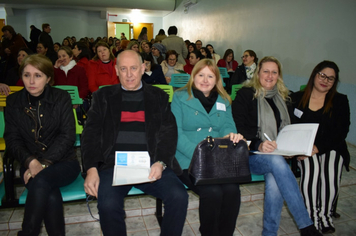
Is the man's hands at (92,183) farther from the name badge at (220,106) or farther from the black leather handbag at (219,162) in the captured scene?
the name badge at (220,106)

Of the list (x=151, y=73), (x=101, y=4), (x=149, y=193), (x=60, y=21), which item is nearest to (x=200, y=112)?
(x=149, y=193)

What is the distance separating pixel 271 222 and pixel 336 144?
2.86ft

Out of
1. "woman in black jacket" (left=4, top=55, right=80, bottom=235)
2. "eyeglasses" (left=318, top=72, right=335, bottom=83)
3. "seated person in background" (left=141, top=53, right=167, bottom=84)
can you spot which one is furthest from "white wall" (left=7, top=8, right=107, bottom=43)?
"eyeglasses" (left=318, top=72, right=335, bottom=83)

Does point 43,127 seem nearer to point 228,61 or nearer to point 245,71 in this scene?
point 245,71

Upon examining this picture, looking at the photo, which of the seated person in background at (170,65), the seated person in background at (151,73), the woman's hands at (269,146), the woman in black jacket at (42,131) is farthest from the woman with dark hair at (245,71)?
the woman in black jacket at (42,131)

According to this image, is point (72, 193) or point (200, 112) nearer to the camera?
point (72, 193)

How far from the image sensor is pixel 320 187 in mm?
2102

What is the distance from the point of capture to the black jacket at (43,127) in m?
1.78

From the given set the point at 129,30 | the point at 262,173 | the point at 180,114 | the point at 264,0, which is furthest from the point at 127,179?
the point at 129,30

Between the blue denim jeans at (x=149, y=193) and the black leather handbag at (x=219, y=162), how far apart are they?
15 cm

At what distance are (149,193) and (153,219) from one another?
0.59 m

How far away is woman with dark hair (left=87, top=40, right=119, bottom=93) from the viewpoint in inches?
150

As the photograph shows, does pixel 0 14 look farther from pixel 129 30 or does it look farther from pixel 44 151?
pixel 44 151

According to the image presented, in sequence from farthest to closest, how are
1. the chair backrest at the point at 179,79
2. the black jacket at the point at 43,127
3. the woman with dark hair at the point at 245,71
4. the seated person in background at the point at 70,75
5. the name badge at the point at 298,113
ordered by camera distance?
the woman with dark hair at the point at 245,71
the chair backrest at the point at 179,79
the seated person in background at the point at 70,75
the name badge at the point at 298,113
the black jacket at the point at 43,127
